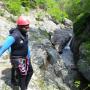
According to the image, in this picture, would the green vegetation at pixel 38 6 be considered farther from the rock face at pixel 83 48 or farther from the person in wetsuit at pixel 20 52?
the person in wetsuit at pixel 20 52

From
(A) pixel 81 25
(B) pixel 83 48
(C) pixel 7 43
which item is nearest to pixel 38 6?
(A) pixel 81 25

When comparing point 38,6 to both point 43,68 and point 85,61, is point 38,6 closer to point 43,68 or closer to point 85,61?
point 85,61

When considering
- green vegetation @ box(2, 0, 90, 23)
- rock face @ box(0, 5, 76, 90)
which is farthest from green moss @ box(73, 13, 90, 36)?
rock face @ box(0, 5, 76, 90)

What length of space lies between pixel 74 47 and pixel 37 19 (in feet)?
10.3

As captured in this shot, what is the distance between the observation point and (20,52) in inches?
324

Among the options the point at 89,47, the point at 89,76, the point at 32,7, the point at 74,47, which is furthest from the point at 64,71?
the point at 32,7

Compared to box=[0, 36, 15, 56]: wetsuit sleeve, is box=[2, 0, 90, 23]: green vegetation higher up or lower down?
lower down

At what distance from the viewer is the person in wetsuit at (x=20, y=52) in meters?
7.87

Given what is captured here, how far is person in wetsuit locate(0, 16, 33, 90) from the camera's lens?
787 cm

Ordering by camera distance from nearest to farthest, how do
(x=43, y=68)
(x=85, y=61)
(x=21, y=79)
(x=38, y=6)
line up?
(x=21, y=79) → (x=43, y=68) → (x=85, y=61) → (x=38, y=6)

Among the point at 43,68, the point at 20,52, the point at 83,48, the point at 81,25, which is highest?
the point at 20,52

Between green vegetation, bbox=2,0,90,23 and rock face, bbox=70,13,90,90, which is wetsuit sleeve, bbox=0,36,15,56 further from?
green vegetation, bbox=2,0,90,23

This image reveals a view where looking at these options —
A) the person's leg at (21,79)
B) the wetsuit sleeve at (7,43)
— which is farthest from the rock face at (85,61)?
the wetsuit sleeve at (7,43)

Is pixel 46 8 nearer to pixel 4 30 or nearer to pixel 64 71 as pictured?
pixel 4 30
